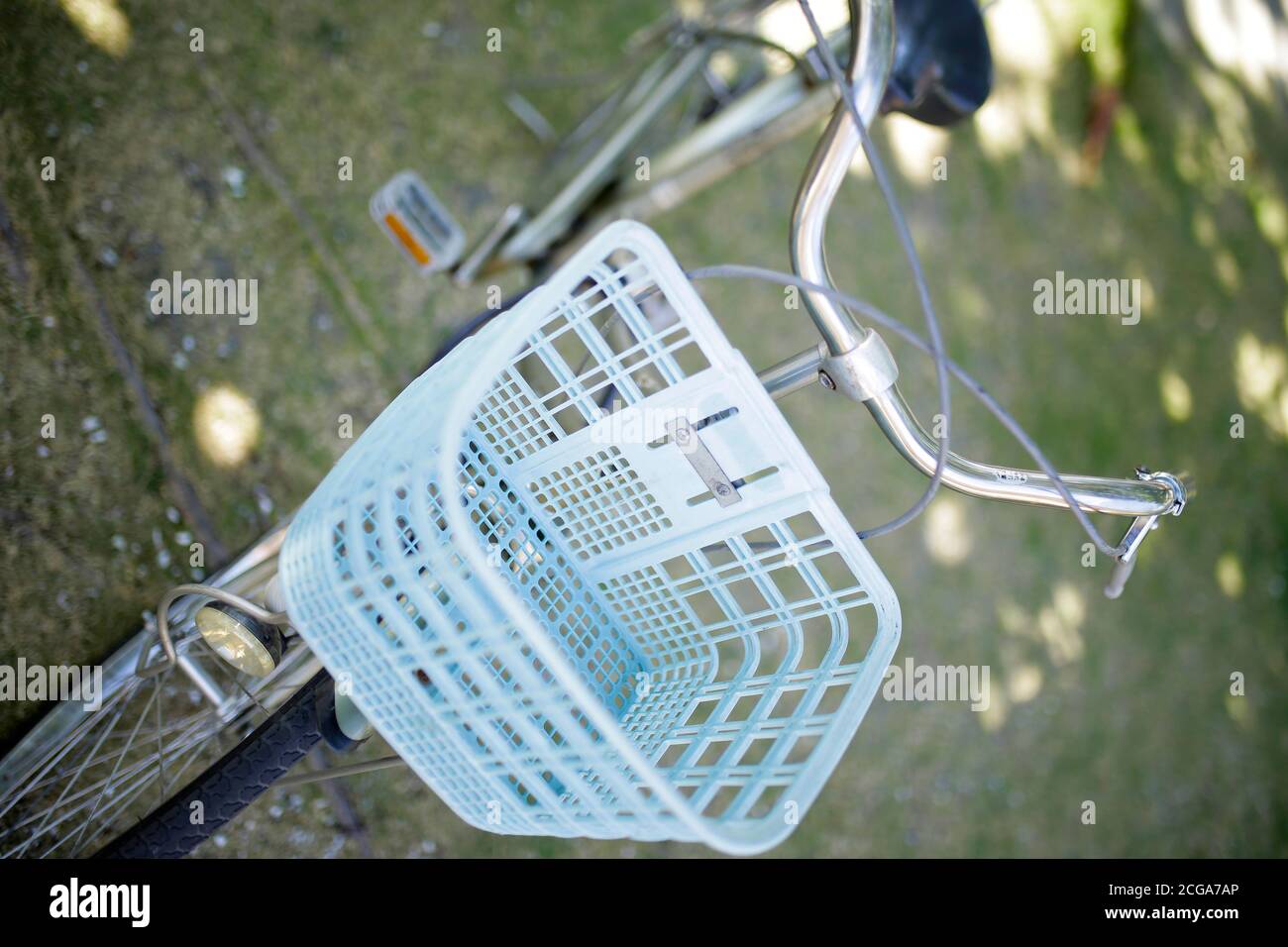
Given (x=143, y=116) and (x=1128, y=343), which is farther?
(x=1128, y=343)

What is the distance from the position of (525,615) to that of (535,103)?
1.76m

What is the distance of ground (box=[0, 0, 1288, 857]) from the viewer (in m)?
1.73

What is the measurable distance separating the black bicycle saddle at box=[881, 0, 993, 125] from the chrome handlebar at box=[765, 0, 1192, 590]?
9.3 inches

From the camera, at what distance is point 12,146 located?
1693mm

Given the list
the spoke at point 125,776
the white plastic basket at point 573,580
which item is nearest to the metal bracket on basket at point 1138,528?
the white plastic basket at point 573,580

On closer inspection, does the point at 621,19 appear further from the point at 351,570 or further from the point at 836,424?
the point at 351,570

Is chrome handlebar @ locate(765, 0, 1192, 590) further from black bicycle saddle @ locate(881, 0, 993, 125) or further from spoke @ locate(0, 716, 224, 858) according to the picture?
spoke @ locate(0, 716, 224, 858)

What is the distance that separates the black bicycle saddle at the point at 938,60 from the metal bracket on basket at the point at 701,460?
26.6 inches

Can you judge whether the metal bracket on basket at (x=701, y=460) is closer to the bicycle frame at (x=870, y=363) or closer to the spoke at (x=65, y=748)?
the bicycle frame at (x=870, y=363)

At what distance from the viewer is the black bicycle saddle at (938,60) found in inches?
54.6

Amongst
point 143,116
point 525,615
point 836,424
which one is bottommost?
point 836,424
